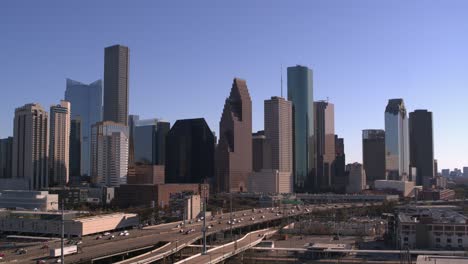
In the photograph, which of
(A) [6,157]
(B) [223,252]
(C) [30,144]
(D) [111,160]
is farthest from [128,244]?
(A) [6,157]

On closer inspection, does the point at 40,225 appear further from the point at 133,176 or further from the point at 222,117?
the point at 222,117

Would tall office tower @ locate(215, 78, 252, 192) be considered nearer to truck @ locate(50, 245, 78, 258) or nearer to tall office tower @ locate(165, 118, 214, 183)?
tall office tower @ locate(165, 118, 214, 183)

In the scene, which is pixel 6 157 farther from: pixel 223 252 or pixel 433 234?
pixel 433 234

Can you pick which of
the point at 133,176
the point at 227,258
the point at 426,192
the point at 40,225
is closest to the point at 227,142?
the point at 133,176

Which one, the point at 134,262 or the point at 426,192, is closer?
the point at 134,262

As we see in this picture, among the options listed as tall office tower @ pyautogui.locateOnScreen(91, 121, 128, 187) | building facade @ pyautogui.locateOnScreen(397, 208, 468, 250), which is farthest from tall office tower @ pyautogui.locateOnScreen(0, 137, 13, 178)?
building facade @ pyautogui.locateOnScreen(397, 208, 468, 250)

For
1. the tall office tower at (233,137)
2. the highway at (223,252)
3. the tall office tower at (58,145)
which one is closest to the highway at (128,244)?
the highway at (223,252)
